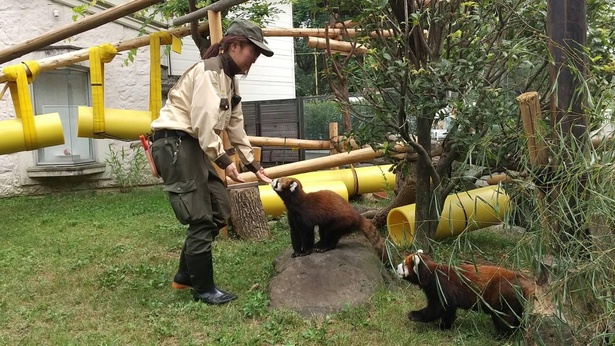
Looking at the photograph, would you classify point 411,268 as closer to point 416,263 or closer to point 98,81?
point 416,263

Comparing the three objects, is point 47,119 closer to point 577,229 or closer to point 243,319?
point 243,319

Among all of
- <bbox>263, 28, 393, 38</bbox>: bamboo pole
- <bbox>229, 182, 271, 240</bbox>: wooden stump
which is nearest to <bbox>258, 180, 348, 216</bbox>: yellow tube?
<bbox>229, 182, 271, 240</bbox>: wooden stump

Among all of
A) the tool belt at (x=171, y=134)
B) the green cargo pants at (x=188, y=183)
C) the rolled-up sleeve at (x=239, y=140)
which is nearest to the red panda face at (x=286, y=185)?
the rolled-up sleeve at (x=239, y=140)

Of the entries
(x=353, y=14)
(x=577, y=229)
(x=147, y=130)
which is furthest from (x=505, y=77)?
(x=147, y=130)

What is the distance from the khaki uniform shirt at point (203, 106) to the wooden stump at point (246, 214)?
212cm

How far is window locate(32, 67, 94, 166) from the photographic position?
31.3ft

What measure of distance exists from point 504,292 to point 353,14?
259 centimetres

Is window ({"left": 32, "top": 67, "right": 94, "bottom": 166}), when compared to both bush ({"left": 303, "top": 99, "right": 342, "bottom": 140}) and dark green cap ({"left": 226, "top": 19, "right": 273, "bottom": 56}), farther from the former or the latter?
dark green cap ({"left": 226, "top": 19, "right": 273, "bottom": 56})

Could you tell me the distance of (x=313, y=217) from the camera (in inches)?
182

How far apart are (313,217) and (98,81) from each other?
250 centimetres

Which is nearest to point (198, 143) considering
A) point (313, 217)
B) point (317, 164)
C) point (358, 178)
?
point (313, 217)

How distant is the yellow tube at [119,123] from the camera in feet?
17.4

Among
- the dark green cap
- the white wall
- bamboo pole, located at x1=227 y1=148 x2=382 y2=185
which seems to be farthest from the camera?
the white wall

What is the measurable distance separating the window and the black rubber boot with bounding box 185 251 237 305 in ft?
21.1
